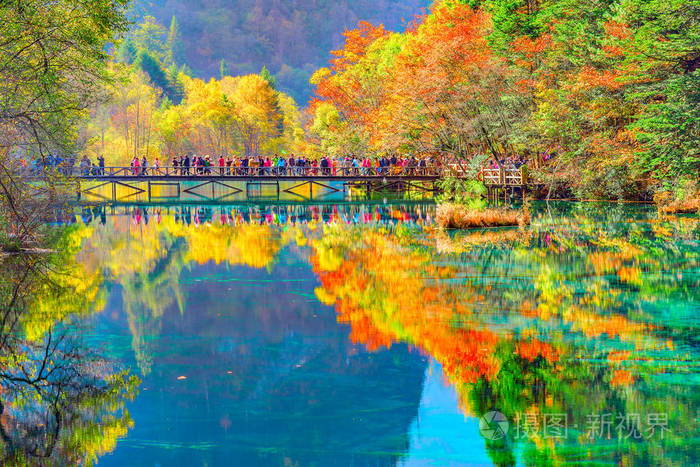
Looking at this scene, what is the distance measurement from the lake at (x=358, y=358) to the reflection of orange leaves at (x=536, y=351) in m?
0.05

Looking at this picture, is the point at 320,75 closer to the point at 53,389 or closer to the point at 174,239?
the point at 174,239

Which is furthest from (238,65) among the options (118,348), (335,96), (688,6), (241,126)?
(118,348)

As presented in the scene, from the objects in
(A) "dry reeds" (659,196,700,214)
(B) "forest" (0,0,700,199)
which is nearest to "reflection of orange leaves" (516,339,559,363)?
(B) "forest" (0,0,700,199)

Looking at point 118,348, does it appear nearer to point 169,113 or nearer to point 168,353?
point 168,353

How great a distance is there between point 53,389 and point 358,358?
3.60 meters

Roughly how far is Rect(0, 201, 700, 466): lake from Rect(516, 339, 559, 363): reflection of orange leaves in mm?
52

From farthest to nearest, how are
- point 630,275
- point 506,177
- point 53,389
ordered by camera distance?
point 506,177
point 630,275
point 53,389

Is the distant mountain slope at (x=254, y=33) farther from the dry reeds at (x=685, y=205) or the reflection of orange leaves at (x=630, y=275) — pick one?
the reflection of orange leaves at (x=630, y=275)

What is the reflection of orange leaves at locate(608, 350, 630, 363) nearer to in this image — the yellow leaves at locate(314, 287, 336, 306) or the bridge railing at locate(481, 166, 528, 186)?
the yellow leaves at locate(314, 287, 336, 306)

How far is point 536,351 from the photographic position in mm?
9594

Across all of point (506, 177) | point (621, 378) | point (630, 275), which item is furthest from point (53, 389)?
point (506, 177)

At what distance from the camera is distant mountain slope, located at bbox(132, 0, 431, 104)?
7018 inches

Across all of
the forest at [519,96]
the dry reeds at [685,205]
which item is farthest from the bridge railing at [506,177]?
the dry reeds at [685,205]

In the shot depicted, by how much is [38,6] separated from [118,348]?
1024cm
